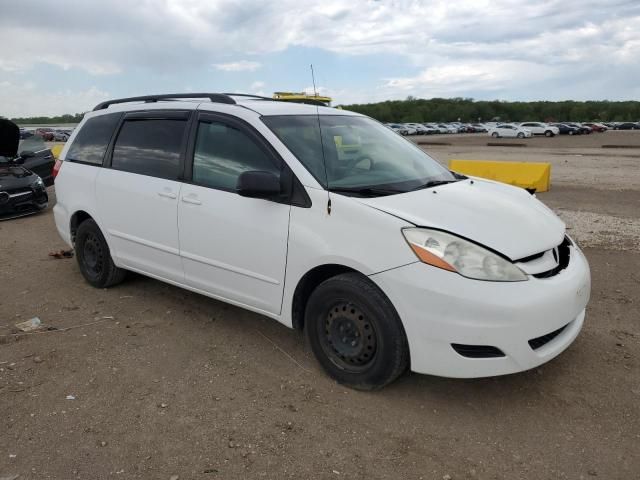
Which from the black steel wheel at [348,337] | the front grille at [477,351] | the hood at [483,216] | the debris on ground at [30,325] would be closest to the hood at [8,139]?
the debris on ground at [30,325]

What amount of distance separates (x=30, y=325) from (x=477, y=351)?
3.72 meters

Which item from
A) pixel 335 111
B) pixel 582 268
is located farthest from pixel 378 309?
pixel 335 111

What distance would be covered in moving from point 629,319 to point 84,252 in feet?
16.7

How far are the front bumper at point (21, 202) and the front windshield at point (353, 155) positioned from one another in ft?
25.8

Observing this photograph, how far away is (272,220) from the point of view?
12.1ft

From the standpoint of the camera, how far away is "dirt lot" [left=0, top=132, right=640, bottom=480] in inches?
110

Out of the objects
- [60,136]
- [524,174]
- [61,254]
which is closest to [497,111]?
[60,136]

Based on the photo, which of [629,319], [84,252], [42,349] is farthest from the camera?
[84,252]

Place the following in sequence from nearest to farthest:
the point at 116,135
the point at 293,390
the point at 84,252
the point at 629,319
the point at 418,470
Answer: the point at 418,470
the point at 293,390
the point at 629,319
the point at 116,135
the point at 84,252

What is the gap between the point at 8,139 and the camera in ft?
37.3

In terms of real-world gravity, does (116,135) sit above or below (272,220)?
above

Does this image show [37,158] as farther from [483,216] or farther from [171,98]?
[483,216]

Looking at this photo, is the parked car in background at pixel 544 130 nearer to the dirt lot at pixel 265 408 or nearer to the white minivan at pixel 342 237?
the dirt lot at pixel 265 408

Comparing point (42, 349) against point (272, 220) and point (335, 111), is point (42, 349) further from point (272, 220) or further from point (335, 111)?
point (335, 111)
